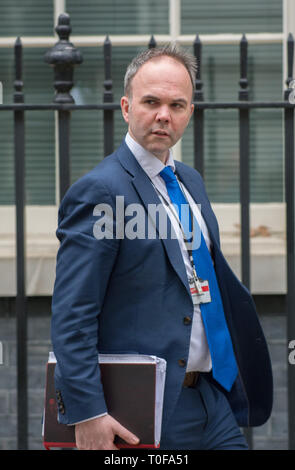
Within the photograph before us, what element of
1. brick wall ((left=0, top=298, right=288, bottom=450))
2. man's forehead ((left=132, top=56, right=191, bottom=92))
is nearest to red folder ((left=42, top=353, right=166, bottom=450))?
man's forehead ((left=132, top=56, right=191, bottom=92))

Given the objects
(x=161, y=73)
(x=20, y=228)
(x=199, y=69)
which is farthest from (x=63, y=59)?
(x=161, y=73)

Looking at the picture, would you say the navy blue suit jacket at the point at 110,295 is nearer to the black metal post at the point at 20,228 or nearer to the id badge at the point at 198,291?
the id badge at the point at 198,291

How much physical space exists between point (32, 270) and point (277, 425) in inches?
65.4

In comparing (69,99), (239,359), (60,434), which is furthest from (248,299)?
(69,99)

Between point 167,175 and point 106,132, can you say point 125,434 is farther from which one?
point 106,132

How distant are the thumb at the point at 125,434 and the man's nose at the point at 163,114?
83 cm

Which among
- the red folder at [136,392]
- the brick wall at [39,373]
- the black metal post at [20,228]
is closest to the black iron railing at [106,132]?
the black metal post at [20,228]

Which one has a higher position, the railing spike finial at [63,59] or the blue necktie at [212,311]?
the railing spike finial at [63,59]

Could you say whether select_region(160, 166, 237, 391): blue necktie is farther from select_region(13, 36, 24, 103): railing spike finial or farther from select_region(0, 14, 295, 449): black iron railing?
select_region(13, 36, 24, 103): railing spike finial

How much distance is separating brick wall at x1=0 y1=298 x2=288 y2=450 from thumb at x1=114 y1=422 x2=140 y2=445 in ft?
7.57

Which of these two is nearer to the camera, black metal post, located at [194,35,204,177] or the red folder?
the red folder

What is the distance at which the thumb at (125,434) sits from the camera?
6.42ft

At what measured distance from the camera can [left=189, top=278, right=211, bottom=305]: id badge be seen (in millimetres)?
2109

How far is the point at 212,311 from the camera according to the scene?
2.15 m
